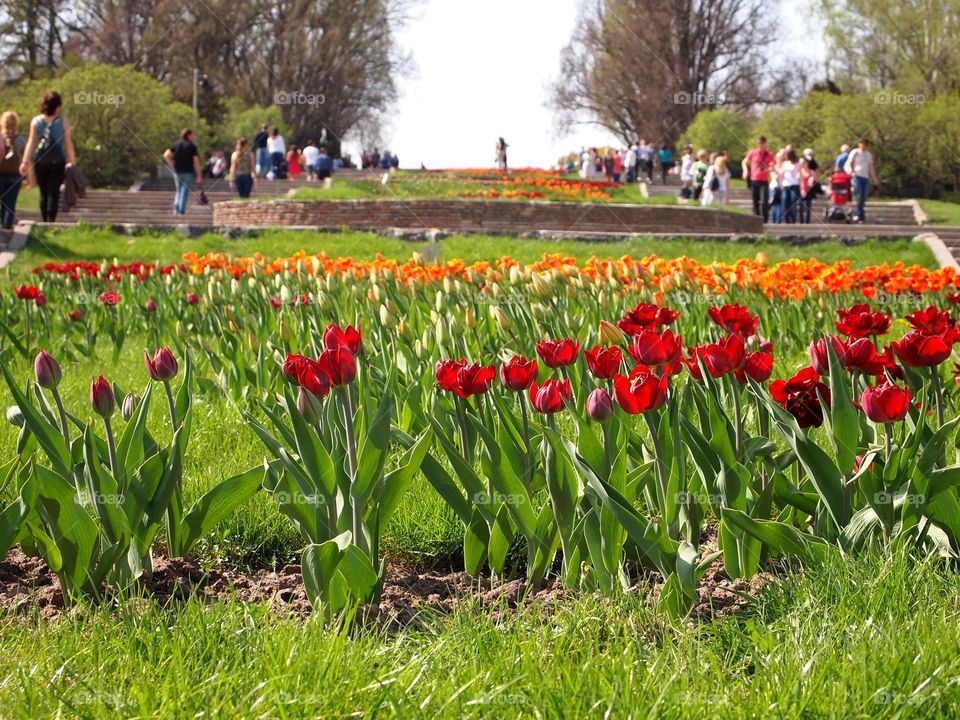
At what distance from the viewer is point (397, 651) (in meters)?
1.82

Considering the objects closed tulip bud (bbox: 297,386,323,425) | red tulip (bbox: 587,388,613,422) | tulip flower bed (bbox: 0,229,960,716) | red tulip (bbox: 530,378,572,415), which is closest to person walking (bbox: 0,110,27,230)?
tulip flower bed (bbox: 0,229,960,716)

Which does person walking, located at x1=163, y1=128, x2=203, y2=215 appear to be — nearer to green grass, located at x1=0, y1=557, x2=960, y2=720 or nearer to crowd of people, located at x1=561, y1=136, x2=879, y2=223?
crowd of people, located at x1=561, y1=136, x2=879, y2=223

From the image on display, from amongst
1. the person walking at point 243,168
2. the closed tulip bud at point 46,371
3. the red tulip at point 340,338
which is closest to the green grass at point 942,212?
the person walking at point 243,168

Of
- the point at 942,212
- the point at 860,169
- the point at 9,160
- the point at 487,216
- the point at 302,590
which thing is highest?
Result: the point at 9,160

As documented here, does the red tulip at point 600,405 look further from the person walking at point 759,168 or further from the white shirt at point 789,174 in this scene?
the white shirt at point 789,174

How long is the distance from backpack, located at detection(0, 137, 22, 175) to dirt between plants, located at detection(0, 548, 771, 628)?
1003cm

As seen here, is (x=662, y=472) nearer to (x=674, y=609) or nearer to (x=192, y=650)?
(x=674, y=609)

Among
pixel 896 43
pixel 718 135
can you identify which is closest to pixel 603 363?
pixel 718 135

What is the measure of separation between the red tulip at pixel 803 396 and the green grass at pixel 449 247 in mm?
9701

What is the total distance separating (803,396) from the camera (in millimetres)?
2256

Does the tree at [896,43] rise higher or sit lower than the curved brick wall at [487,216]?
higher

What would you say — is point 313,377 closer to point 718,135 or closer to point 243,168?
point 243,168

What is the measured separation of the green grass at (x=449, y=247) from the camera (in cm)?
1224

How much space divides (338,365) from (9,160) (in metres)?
10.7
